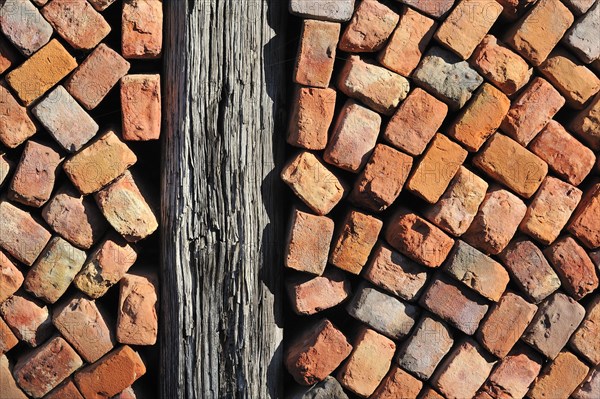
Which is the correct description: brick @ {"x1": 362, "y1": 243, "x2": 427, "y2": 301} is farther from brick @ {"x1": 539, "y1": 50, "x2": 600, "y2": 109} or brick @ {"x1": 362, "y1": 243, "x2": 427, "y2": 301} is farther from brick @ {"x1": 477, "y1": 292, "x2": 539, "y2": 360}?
brick @ {"x1": 539, "y1": 50, "x2": 600, "y2": 109}

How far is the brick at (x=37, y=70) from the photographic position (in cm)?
204

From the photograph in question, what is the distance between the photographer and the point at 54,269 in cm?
209

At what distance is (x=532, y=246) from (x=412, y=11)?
0.81m

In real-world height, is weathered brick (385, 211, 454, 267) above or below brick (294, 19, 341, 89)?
below

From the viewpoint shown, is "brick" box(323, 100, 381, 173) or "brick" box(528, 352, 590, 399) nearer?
"brick" box(323, 100, 381, 173)

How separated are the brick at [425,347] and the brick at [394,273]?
4.3 inches

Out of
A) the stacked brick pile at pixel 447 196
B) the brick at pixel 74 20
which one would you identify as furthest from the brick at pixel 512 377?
the brick at pixel 74 20

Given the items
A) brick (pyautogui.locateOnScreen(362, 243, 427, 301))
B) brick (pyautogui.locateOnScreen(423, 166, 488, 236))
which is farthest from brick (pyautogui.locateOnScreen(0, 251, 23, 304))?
brick (pyautogui.locateOnScreen(423, 166, 488, 236))

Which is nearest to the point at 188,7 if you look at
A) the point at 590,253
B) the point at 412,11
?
the point at 412,11

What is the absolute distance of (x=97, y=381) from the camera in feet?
6.98

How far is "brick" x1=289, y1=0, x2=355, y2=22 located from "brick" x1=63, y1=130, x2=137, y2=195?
26.3 inches

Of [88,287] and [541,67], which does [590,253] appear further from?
[88,287]

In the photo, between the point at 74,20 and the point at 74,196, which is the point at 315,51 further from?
the point at 74,196

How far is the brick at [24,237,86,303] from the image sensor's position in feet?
6.85
